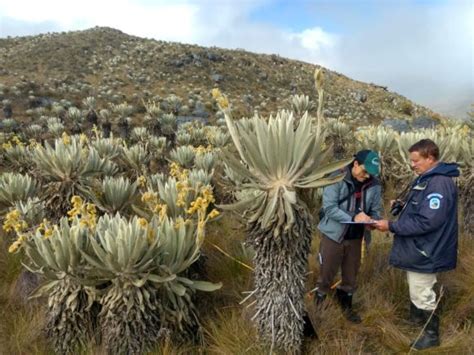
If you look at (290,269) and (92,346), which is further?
(92,346)

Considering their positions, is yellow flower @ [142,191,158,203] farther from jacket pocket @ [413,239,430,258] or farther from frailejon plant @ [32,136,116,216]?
jacket pocket @ [413,239,430,258]

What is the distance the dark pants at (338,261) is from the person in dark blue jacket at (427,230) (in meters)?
0.44

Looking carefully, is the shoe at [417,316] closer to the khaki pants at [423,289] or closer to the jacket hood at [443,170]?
the khaki pants at [423,289]

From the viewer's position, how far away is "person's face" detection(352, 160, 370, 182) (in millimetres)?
4082

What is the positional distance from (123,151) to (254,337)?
670 cm

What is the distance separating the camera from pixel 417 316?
4148 mm

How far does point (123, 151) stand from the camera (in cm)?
962

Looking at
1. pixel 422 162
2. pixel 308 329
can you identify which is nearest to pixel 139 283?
pixel 308 329

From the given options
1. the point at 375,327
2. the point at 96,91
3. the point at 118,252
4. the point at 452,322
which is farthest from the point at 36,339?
the point at 96,91

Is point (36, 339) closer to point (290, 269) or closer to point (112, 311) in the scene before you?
point (112, 311)

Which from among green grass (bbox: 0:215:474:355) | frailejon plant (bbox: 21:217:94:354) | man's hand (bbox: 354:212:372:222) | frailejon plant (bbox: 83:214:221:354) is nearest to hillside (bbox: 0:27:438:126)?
green grass (bbox: 0:215:474:355)

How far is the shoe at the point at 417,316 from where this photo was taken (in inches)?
161

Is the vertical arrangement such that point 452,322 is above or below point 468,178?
below

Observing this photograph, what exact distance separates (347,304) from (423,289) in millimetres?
804
